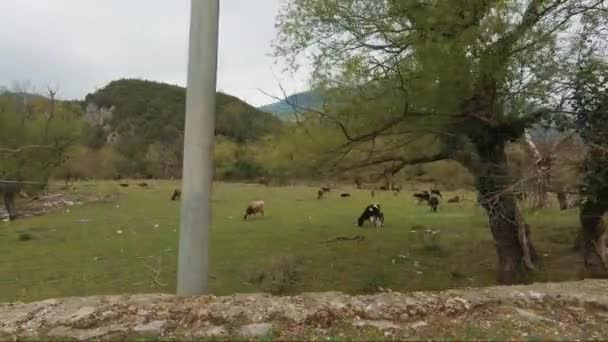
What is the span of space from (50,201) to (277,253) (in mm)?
28309

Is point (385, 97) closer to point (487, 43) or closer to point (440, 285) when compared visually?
point (487, 43)

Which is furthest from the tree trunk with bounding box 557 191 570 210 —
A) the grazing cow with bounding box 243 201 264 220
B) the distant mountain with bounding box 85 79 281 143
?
the distant mountain with bounding box 85 79 281 143

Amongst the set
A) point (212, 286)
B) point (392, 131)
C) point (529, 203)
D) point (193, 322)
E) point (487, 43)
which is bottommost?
point (212, 286)

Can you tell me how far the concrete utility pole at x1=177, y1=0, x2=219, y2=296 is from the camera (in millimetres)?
6438

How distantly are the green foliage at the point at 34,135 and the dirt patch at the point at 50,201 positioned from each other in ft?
5.43

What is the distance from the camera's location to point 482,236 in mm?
19156

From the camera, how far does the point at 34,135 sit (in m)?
34.5

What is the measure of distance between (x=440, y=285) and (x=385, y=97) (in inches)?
203

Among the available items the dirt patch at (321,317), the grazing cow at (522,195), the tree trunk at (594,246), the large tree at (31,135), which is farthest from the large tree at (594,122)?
the large tree at (31,135)

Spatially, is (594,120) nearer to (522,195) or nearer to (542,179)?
(522,195)

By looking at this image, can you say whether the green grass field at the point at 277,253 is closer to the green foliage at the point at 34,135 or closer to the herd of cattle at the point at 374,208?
the herd of cattle at the point at 374,208

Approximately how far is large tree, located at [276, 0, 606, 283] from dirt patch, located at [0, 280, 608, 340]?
3496mm

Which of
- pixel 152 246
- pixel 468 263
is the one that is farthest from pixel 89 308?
pixel 152 246

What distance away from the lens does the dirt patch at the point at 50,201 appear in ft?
117
